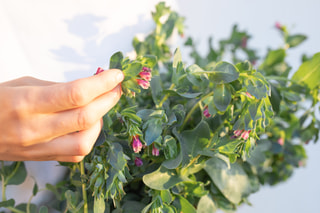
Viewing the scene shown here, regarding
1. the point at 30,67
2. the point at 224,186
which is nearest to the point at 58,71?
the point at 30,67

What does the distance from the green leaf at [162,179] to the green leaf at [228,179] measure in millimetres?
47

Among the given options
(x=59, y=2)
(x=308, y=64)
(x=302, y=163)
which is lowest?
(x=302, y=163)

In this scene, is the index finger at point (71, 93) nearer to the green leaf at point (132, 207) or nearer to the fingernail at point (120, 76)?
the fingernail at point (120, 76)

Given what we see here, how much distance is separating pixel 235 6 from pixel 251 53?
0.34 m

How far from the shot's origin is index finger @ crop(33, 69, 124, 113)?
0.66 feet

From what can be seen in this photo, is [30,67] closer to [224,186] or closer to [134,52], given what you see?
[134,52]

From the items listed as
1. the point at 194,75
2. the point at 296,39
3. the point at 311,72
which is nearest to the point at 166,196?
the point at 194,75

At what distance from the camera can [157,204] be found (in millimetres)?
262

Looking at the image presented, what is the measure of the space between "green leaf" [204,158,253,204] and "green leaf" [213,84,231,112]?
0.08m

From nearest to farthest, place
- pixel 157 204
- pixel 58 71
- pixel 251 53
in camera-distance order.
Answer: pixel 157 204 < pixel 58 71 < pixel 251 53

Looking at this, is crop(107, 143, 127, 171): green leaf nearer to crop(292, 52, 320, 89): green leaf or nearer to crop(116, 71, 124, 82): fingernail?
crop(116, 71, 124, 82): fingernail

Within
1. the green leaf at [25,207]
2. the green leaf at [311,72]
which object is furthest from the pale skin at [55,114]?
the green leaf at [311,72]

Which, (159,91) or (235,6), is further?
(235,6)

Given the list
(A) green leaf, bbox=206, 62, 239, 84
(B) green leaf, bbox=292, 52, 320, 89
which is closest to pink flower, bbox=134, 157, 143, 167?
(A) green leaf, bbox=206, 62, 239, 84
